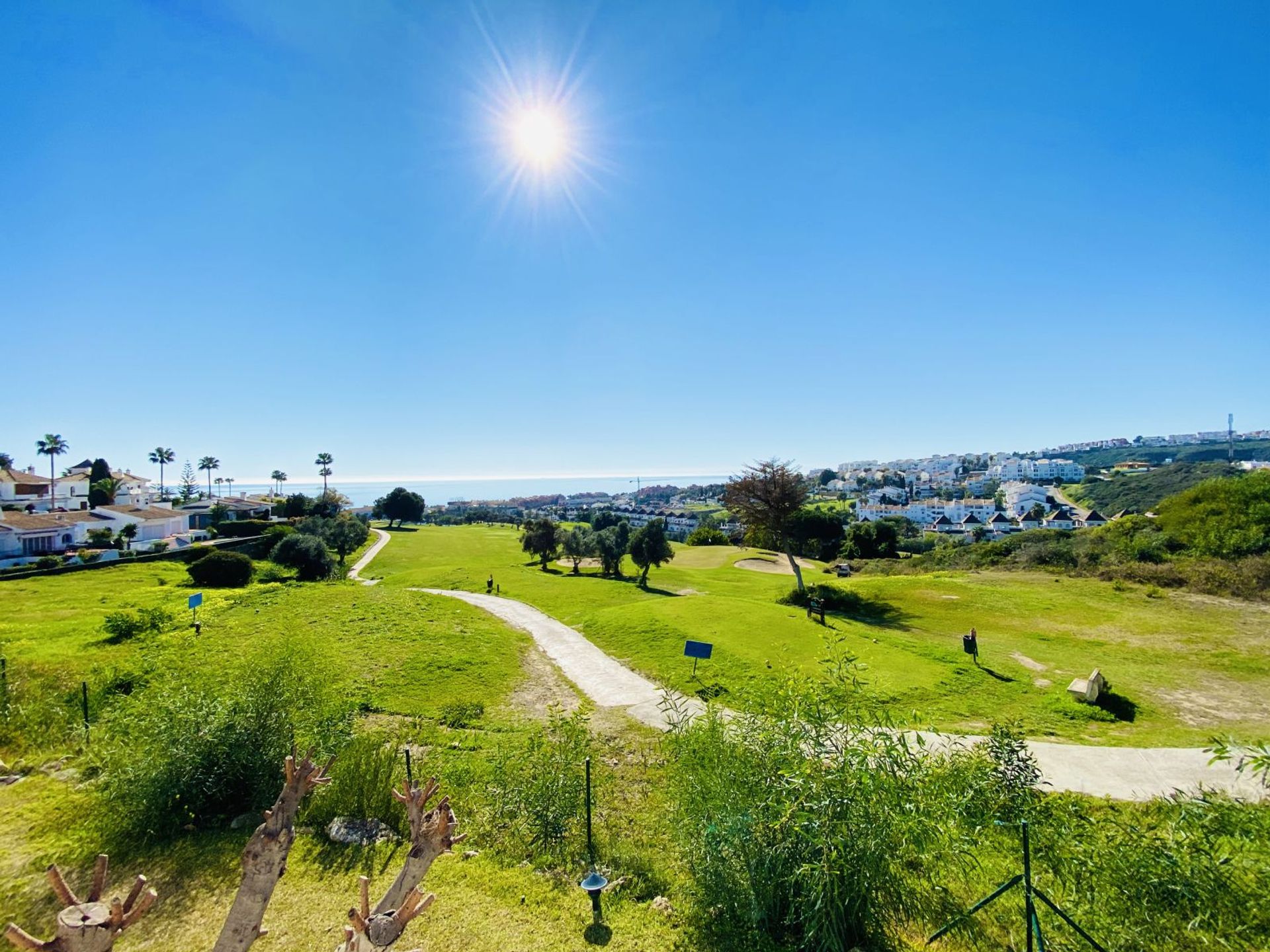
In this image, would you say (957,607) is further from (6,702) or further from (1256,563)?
(6,702)

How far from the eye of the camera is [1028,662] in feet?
60.7

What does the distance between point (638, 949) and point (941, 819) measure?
3803 millimetres

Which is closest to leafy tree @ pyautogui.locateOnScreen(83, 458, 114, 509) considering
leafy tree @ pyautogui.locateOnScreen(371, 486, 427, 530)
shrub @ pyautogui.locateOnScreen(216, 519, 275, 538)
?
shrub @ pyautogui.locateOnScreen(216, 519, 275, 538)

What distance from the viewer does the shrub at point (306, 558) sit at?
37594mm

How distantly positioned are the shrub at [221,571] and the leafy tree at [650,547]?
82.9 feet

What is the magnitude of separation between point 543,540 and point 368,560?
16.7m

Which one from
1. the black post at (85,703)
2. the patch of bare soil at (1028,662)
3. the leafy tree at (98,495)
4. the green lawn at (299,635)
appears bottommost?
the patch of bare soil at (1028,662)

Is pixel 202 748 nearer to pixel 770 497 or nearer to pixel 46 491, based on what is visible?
pixel 770 497

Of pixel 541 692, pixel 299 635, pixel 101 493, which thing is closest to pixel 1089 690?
pixel 541 692

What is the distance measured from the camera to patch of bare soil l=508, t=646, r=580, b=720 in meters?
15.1

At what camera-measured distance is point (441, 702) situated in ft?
49.8

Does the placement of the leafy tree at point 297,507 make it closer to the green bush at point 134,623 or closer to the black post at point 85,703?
the green bush at point 134,623

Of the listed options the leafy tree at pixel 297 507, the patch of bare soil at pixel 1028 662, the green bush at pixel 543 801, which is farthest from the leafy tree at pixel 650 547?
the leafy tree at pixel 297 507

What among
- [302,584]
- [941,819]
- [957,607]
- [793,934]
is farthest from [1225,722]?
[302,584]
